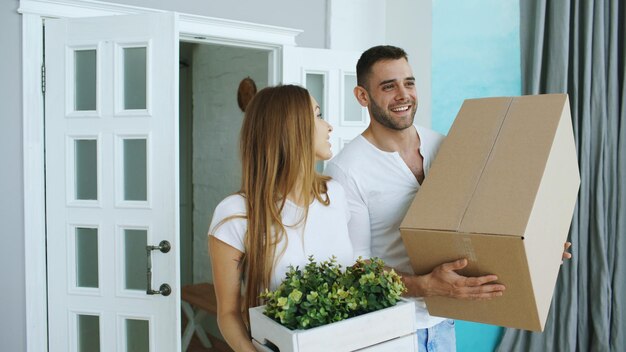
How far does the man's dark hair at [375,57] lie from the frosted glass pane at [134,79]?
3.92 ft

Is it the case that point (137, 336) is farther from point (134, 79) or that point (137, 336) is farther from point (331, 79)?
point (331, 79)

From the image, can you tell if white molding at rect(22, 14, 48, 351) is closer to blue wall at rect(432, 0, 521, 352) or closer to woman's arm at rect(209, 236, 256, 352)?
woman's arm at rect(209, 236, 256, 352)

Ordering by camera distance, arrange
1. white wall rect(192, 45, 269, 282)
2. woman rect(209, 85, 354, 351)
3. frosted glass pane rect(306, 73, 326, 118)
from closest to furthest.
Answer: woman rect(209, 85, 354, 351), frosted glass pane rect(306, 73, 326, 118), white wall rect(192, 45, 269, 282)

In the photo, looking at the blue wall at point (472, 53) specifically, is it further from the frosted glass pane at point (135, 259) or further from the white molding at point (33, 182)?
the white molding at point (33, 182)

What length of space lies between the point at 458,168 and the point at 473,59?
6.37 ft

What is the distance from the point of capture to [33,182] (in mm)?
2434

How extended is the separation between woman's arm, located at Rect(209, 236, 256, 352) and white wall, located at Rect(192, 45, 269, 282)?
2.85 meters

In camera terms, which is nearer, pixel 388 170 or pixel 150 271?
pixel 388 170

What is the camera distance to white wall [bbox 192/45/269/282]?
14.0ft

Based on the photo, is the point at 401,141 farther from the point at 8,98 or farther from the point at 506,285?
the point at 8,98

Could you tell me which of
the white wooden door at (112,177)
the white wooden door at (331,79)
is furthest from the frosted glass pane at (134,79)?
the white wooden door at (331,79)

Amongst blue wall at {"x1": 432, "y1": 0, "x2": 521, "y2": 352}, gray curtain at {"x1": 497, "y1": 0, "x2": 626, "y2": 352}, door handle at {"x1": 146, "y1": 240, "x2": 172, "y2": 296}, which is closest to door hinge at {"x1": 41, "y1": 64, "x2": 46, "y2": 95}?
door handle at {"x1": 146, "y1": 240, "x2": 172, "y2": 296}

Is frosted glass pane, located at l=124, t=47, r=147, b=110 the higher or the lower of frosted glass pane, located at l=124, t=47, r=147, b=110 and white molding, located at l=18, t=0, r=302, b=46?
the lower

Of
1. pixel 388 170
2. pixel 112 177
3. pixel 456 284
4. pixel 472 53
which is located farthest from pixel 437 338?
pixel 472 53
